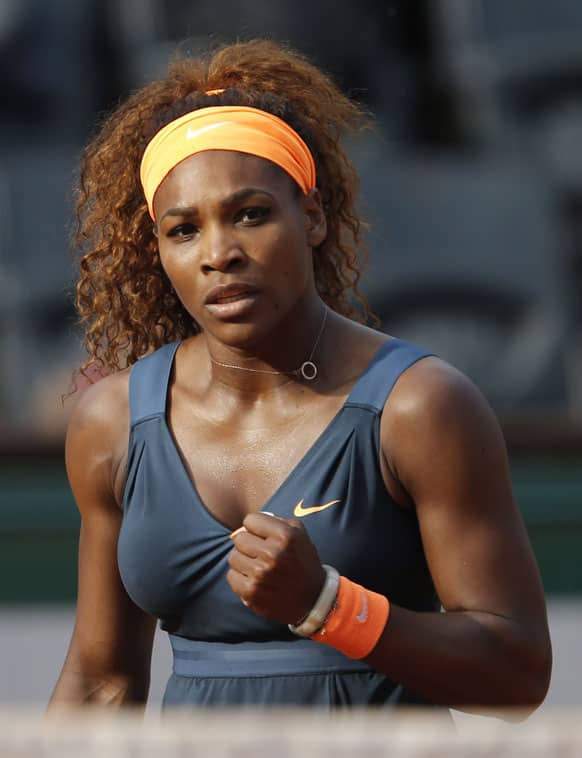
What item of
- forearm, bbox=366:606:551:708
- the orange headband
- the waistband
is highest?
the orange headband

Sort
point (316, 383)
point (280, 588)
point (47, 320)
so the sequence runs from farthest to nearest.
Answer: point (47, 320)
point (316, 383)
point (280, 588)

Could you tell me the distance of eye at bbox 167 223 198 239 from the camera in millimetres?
2301

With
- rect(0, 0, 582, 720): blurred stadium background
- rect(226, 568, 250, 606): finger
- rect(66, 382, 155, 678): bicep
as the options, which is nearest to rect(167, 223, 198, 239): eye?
rect(66, 382, 155, 678): bicep

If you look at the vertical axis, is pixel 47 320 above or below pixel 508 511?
below

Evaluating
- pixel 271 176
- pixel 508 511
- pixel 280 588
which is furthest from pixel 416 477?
pixel 271 176

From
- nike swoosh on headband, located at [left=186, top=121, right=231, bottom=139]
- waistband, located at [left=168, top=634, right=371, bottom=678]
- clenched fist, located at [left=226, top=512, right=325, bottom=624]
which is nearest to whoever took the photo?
clenched fist, located at [left=226, top=512, right=325, bottom=624]

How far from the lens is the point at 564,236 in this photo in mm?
6184

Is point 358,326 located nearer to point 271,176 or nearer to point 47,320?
point 271,176

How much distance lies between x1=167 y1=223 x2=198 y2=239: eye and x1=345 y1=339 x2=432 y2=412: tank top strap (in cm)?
33

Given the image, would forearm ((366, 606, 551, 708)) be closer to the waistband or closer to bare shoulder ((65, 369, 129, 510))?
the waistband

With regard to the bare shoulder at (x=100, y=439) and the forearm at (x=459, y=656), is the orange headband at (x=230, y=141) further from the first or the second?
the forearm at (x=459, y=656)

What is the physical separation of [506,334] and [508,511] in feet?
13.0

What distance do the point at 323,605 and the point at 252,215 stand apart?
59cm

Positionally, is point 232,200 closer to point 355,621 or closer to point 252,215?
point 252,215
